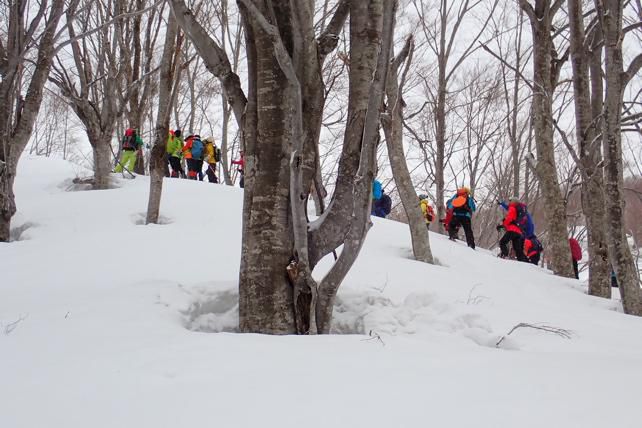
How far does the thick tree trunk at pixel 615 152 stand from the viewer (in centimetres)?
431

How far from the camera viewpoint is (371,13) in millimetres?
2498

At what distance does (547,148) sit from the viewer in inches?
275

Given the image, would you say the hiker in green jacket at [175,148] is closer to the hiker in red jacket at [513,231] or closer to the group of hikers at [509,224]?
the group of hikers at [509,224]

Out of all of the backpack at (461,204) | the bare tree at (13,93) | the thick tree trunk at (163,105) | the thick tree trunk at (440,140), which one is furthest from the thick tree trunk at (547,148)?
the bare tree at (13,93)

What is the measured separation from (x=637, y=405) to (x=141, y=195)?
7.80 meters

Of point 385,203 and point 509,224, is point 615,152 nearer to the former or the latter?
point 509,224

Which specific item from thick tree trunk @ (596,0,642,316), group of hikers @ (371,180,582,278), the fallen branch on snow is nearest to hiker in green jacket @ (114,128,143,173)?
group of hikers @ (371,180,582,278)

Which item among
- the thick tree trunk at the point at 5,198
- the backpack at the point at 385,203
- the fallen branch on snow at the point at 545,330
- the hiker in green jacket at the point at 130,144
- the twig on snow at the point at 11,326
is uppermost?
the hiker in green jacket at the point at 130,144

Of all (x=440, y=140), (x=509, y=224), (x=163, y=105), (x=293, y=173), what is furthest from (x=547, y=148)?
(x=293, y=173)

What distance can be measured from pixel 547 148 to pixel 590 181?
4.59 ft

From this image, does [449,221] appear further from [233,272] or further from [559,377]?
[559,377]

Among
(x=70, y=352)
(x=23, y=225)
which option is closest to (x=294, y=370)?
(x=70, y=352)

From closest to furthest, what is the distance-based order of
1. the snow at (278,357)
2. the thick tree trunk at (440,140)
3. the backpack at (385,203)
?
the snow at (278,357) → the backpack at (385,203) → the thick tree trunk at (440,140)

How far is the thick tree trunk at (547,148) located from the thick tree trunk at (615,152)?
2.33m
